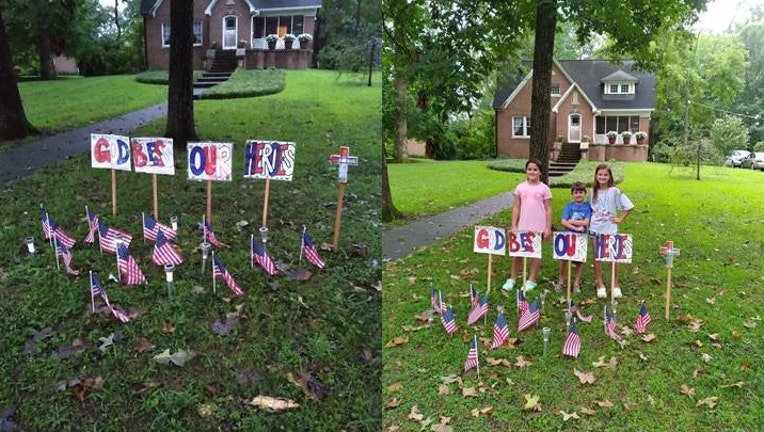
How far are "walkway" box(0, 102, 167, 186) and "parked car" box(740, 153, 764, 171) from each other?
21916 mm

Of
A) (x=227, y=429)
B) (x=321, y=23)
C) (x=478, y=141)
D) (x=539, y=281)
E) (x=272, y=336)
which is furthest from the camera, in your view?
(x=478, y=141)

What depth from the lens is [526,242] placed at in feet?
14.0

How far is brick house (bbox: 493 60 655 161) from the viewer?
856 inches

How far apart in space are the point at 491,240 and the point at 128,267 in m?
2.35

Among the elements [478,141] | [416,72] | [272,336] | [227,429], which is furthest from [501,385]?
[478,141]

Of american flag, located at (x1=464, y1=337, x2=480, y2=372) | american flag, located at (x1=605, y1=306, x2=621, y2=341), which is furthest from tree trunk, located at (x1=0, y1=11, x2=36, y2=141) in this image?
american flag, located at (x1=605, y1=306, x2=621, y2=341)

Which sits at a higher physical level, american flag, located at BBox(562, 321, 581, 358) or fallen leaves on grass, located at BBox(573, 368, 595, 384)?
american flag, located at BBox(562, 321, 581, 358)

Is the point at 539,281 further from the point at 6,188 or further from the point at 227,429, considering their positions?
the point at 6,188

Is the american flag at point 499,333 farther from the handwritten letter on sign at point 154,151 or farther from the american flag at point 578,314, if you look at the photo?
the handwritten letter on sign at point 154,151

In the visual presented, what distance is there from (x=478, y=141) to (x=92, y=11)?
16.7 metres

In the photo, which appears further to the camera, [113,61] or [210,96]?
[210,96]

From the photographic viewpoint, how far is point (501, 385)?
346cm

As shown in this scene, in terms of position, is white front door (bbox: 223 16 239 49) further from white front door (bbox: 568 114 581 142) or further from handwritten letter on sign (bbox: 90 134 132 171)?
white front door (bbox: 568 114 581 142)

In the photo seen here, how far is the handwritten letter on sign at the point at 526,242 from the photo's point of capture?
14.0 feet
